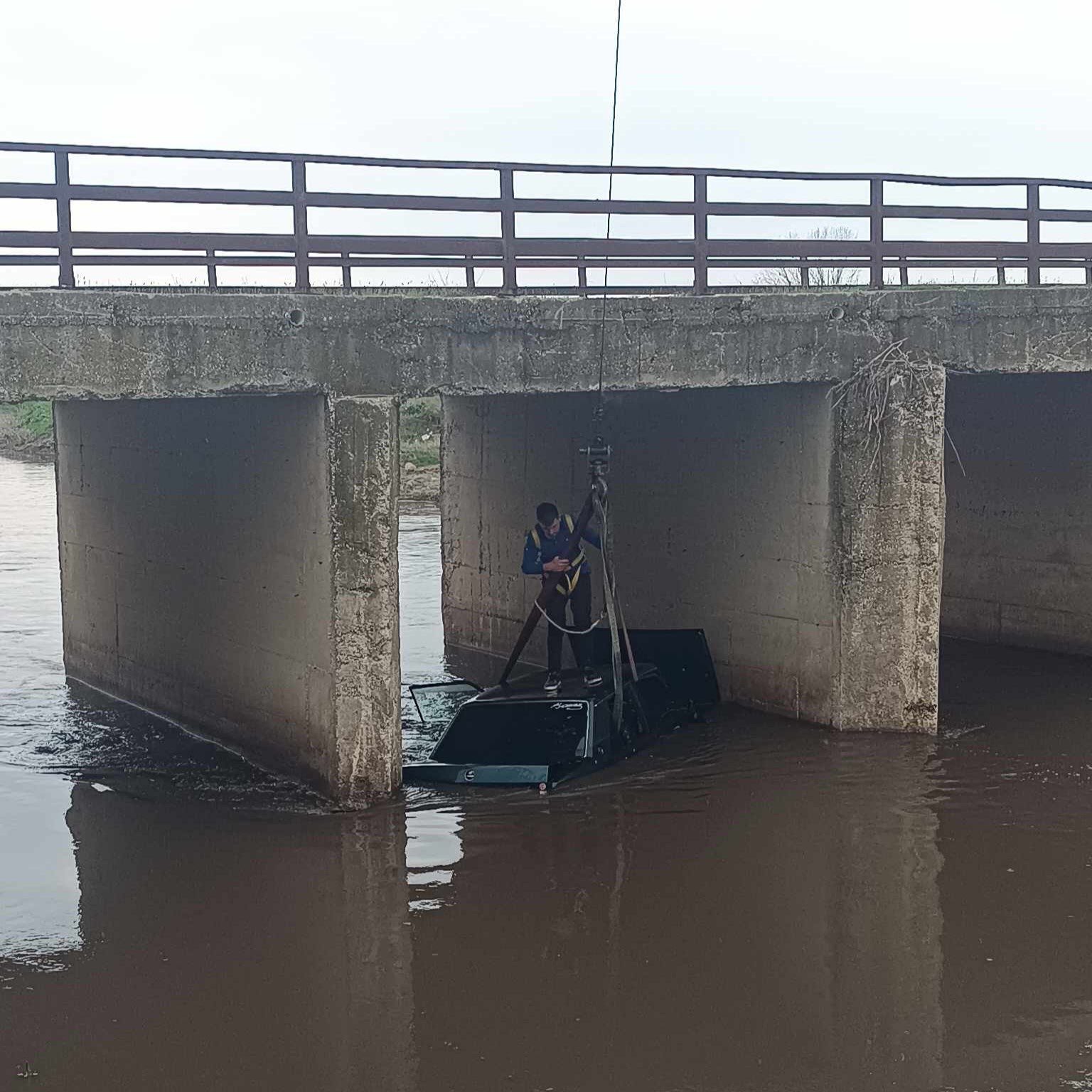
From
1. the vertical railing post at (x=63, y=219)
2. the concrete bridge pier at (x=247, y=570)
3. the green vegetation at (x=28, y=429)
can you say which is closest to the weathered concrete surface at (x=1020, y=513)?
the concrete bridge pier at (x=247, y=570)

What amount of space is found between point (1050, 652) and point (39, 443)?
41899 millimetres

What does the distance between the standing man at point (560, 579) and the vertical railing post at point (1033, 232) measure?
555 cm

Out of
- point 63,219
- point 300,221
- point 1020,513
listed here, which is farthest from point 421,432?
point 63,219

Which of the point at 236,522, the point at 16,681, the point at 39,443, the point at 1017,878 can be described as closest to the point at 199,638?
the point at 236,522

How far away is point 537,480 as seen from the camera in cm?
1794

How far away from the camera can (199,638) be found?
14742mm

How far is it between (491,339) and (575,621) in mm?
3080

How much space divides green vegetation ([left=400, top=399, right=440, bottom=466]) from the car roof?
24.5 m

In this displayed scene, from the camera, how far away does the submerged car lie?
12734 millimetres

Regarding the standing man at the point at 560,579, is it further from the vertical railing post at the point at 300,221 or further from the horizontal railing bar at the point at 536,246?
the vertical railing post at the point at 300,221

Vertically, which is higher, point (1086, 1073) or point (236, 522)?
point (236, 522)

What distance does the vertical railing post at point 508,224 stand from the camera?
12344 millimetres

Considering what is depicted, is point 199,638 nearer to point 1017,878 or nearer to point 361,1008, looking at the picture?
point 361,1008

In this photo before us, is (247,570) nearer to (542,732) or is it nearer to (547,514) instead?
(547,514)
